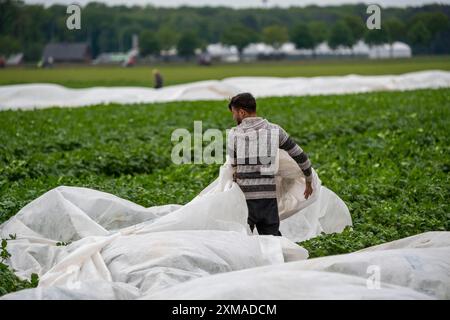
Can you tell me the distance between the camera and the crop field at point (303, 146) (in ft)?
31.5

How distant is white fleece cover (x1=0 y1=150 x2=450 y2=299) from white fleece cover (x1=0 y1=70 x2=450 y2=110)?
58.9ft

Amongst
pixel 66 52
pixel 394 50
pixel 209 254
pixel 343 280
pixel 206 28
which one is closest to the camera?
pixel 343 280

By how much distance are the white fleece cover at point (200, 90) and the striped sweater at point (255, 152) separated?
18.9 m

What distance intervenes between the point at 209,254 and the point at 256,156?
4.19ft

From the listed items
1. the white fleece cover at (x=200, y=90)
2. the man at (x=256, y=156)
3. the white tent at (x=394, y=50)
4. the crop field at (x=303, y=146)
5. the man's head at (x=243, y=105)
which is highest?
the man's head at (x=243, y=105)

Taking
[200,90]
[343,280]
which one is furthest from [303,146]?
[200,90]

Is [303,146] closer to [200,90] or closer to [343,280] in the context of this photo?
[343,280]

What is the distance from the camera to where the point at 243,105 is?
7.54 metres

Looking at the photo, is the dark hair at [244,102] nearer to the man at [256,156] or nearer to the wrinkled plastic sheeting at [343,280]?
the man at [256,156]

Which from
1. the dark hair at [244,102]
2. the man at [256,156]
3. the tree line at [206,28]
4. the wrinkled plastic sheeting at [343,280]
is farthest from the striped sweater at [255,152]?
the tree line at [206,28]

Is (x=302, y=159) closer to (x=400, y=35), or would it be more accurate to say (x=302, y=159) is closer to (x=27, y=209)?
(x=27, y=209)

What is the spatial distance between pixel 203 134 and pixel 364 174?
5643 mm

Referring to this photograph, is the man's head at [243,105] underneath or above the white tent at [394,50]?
above

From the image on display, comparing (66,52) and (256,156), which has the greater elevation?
(256,156)
